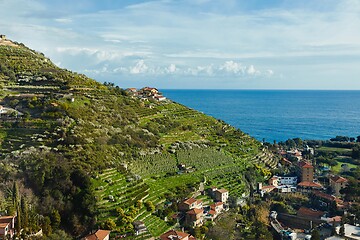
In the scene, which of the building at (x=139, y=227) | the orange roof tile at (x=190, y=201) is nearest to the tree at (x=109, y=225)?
the building at (x=139, y=227)

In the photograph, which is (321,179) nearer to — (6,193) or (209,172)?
(209,172)

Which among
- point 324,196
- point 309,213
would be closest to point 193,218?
point 309,213

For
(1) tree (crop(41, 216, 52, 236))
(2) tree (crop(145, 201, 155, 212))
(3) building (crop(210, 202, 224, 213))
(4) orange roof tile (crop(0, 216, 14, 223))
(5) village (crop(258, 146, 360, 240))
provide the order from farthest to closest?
(3) building (crop(210, 202, 224, 213))
(5) village (crop(258, 146, 360, 240))
(2) tree (crop(145, 201, 155, 212))
(1) tree (crop(41, 216, 52, 236))
(4) orange roof tile (crop(0, 216, 14, 223))

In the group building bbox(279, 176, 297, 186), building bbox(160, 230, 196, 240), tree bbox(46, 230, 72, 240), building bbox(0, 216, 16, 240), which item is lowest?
building bbox(279, 176, 297, 186)

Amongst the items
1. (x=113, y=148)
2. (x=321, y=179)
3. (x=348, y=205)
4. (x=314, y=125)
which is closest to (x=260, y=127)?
(x=314, y=125)

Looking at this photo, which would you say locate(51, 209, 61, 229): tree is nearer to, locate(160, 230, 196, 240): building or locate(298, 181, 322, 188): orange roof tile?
locate(160, 230, 196, 240): building

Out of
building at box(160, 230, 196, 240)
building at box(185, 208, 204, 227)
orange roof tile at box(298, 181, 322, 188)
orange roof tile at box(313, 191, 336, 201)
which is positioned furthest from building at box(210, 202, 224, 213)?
orange roof tile at box(298, 181, 322, 188)

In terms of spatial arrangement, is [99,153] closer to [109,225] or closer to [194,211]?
[109,225]
